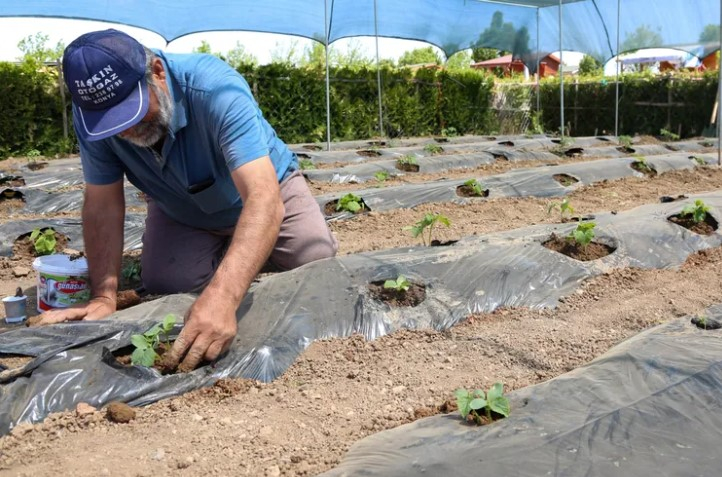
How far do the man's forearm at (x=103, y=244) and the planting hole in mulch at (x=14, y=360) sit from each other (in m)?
0.48

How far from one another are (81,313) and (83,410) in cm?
66

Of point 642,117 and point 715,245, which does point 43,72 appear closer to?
point 715,245

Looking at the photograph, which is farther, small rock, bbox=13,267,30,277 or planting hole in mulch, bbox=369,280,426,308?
small rock, bbox=13,267,30,277

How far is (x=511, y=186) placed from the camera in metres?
6.56

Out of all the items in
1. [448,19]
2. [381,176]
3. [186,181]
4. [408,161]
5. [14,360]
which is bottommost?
[14,360]

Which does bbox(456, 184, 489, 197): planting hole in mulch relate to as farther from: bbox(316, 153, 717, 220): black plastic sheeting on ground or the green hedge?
the green hedge

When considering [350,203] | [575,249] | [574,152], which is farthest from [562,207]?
[574,152]

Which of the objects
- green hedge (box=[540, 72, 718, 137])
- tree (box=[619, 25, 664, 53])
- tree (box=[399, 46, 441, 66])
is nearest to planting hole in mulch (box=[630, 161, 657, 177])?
green hedge (box=[540, 72, 718, 137])

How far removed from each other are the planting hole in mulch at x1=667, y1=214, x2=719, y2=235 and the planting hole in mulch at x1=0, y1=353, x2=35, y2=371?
360cm

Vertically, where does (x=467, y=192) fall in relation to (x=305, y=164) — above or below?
below

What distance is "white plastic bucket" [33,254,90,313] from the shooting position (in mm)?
3033

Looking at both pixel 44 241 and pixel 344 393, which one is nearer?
pixel 344 393

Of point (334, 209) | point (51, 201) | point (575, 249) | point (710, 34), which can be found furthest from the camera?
point (710, 34)

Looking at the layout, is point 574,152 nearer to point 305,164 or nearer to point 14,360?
point 305,164
